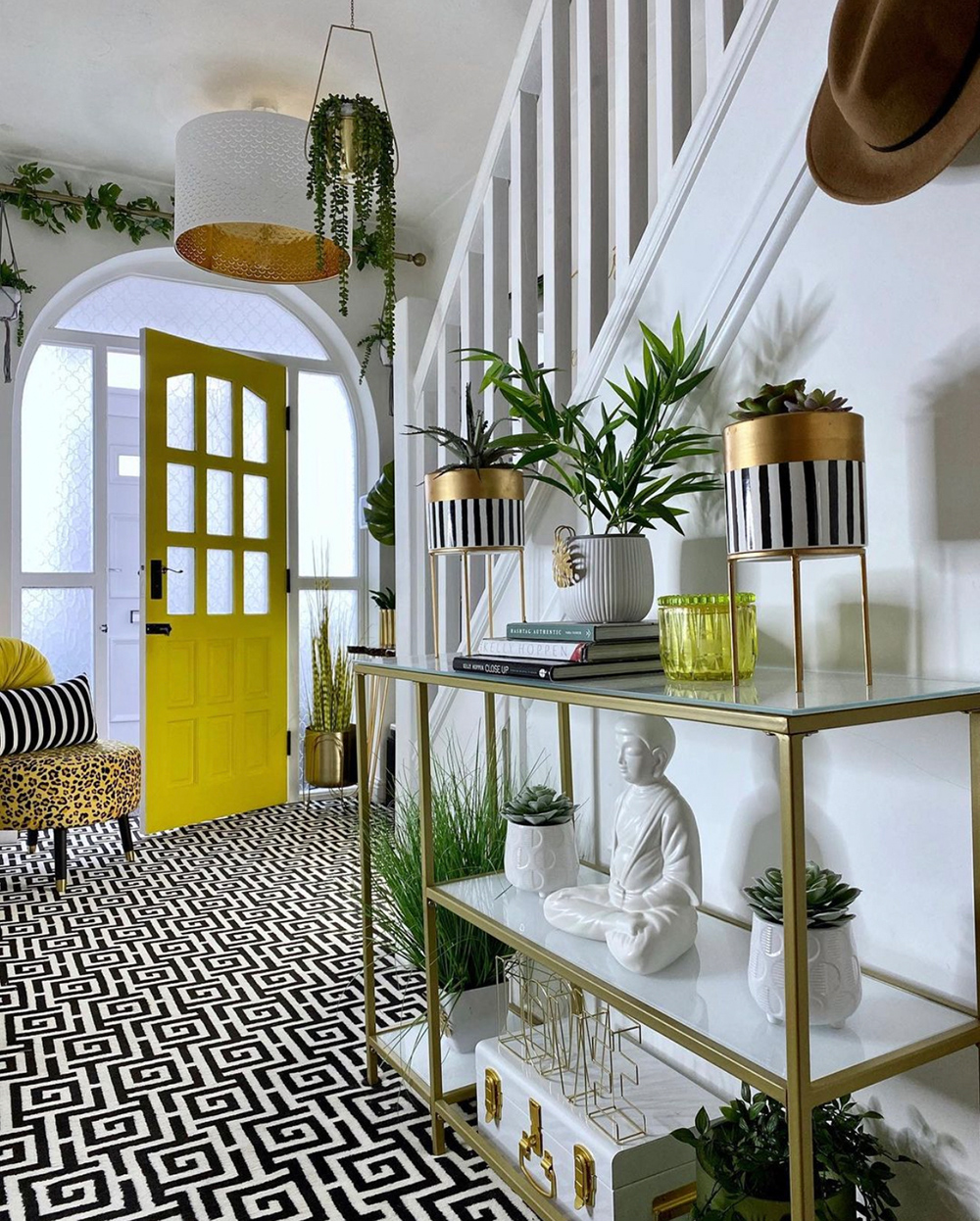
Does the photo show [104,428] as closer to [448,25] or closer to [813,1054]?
[448,25]

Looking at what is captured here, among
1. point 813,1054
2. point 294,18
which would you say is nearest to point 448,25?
point 294,18

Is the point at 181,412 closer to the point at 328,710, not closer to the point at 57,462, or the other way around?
the point at 57,462

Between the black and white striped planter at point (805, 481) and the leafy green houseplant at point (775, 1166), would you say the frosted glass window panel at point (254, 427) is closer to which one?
the black and white striped planter at point (805, 481)

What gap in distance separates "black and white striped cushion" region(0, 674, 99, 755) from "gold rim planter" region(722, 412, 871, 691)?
3.16m

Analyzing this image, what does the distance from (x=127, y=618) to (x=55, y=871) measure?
1.89m

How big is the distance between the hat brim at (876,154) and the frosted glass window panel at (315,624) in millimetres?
3910

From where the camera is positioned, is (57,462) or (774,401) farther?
(57,462)

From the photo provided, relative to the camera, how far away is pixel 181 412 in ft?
14.2

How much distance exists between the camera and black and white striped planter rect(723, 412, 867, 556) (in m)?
1.15

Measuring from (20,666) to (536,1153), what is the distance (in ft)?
9.84

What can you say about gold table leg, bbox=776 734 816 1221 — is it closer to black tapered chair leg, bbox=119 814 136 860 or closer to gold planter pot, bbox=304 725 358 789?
black tapered chair leg, bbox=119 814 136 860

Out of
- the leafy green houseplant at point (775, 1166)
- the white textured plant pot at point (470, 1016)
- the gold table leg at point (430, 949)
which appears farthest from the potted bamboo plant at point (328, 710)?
the leafy green houseplant at point (775, 1166)

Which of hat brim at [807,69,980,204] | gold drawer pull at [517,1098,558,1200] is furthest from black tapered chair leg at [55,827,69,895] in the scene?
hat brim at [807,69,980,204]

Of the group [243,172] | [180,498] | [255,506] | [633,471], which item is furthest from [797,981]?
[255,506]
